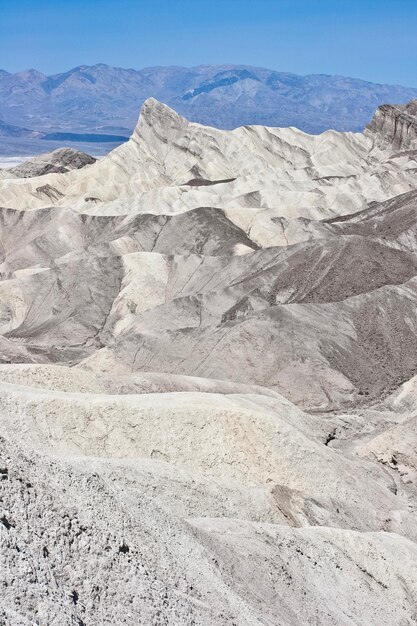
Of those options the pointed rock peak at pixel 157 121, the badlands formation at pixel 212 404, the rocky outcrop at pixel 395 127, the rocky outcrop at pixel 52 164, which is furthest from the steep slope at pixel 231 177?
the rocky outcrop at pixel 52 164

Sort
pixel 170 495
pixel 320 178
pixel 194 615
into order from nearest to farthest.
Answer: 1. pixel 194 615
2. pixel 170 495
3. pixel 320 178

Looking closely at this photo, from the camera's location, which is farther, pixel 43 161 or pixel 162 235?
pixel 43 161

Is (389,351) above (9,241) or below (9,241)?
above

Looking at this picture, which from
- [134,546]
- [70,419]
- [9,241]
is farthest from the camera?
[9,241]

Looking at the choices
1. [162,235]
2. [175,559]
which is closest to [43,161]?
[162,235]

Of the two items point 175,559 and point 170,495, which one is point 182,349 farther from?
point 175,559

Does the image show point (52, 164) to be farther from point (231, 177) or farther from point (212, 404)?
point (212, 404)
